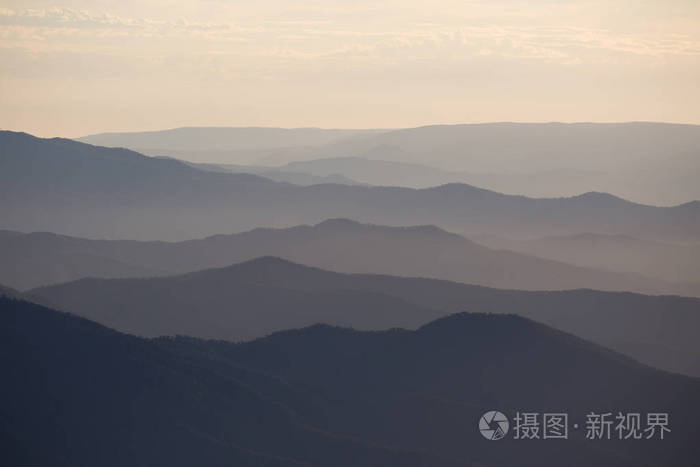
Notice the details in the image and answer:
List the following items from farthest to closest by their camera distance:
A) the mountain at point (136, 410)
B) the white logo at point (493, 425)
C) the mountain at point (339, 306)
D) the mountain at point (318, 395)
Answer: the mountain at point (339, 306)
the white logo at point (493, 425)
the mountain at point (318, 395)
the mountain at point (136, 410)

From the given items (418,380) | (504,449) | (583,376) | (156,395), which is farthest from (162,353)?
(583,376)

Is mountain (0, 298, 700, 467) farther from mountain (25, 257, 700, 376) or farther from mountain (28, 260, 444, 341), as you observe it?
mountain (28, 260, 444, 341)

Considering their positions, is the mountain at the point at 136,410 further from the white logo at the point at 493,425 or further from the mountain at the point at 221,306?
the mountain at the point at 221,306

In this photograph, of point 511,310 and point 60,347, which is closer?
point 60,347

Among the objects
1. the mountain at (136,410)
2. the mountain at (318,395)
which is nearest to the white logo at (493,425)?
the mountain at (318,395)

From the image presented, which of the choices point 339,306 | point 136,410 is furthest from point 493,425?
point 339,306

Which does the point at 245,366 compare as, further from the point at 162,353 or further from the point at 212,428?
the point at 212,428

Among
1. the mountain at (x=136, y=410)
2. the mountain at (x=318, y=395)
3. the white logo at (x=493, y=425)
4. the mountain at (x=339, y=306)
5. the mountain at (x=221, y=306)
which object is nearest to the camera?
the mountain at (x=136, y=410)
